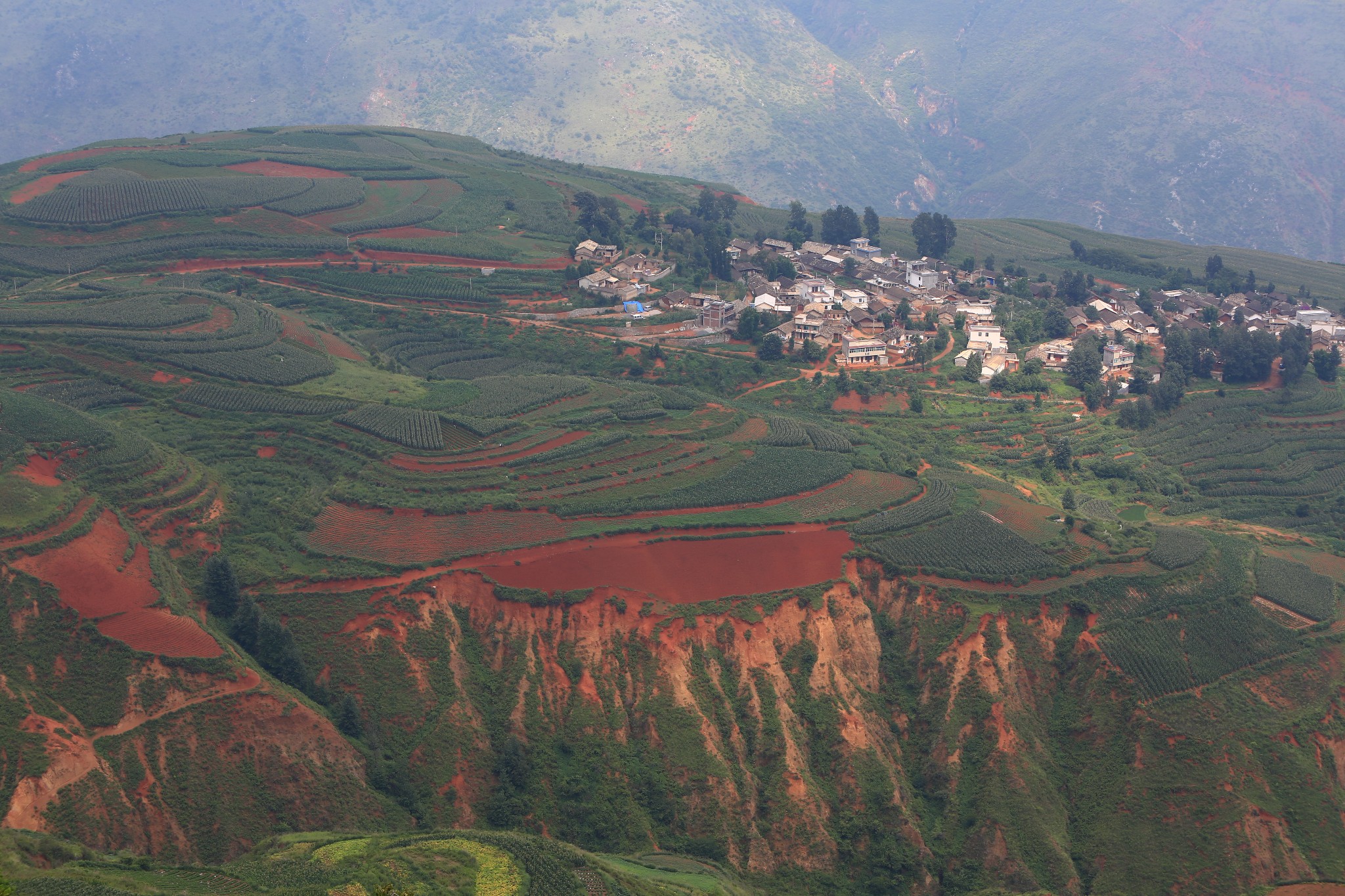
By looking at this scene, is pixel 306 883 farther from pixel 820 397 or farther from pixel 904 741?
pixel 820 397

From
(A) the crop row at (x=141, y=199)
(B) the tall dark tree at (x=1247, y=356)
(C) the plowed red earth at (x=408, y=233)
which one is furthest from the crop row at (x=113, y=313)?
(B) the tall dark tree at (x=1247, y=356)

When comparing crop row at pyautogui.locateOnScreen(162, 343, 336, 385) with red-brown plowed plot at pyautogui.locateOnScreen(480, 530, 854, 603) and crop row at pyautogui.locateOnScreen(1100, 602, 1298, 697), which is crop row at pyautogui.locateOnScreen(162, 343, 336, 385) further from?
crop row at pyautogui.locateOnScreen(1100, 602, 1298, 697)

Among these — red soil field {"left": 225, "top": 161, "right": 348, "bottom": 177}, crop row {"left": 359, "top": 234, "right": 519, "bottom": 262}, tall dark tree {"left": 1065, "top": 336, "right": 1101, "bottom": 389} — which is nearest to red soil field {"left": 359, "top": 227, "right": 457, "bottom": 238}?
Result: crop row {"left": 359, "top": 234, "right": 519, "bottom": 262}

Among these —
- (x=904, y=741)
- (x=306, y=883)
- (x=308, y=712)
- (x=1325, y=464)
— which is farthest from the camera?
(x=1325, y=464)

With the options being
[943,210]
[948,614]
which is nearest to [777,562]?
[948,614]

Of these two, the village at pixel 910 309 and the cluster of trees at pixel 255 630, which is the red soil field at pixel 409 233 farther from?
the cluster of trees at pixel 255 630
